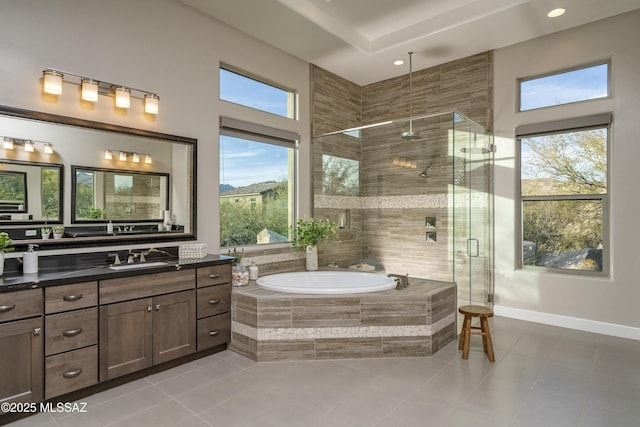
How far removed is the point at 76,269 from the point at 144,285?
53cm

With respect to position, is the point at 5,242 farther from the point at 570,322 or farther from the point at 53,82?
the point at 570,322

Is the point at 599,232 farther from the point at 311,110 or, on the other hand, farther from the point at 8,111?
the point at 8,111

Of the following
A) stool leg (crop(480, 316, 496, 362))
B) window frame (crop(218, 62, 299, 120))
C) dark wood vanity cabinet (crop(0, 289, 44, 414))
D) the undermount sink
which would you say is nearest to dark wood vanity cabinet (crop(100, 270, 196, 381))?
the undermount sink

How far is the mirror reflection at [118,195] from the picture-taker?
9.50 ft

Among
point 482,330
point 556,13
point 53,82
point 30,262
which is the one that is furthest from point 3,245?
point 556,13

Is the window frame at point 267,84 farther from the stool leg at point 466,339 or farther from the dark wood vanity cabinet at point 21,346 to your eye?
the stool leg at point 466,339

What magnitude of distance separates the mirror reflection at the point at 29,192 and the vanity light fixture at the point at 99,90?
591 millimetres

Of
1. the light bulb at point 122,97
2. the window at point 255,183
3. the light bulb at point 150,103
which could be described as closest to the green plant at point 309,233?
the window at point 255,183

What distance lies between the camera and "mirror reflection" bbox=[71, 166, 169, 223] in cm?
290

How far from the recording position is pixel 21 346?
2.18 meters

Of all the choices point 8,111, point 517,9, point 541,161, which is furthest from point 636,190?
point 8,111

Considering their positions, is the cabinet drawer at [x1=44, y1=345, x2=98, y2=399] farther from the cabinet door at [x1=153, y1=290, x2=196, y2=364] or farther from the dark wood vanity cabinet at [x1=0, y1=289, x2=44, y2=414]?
the cabinet door at [x1=153, y1=290, x2=196, y2=364]

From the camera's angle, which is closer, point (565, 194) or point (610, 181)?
point (610, 181)

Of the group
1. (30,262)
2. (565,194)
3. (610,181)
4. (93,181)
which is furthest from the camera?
(565,194)
